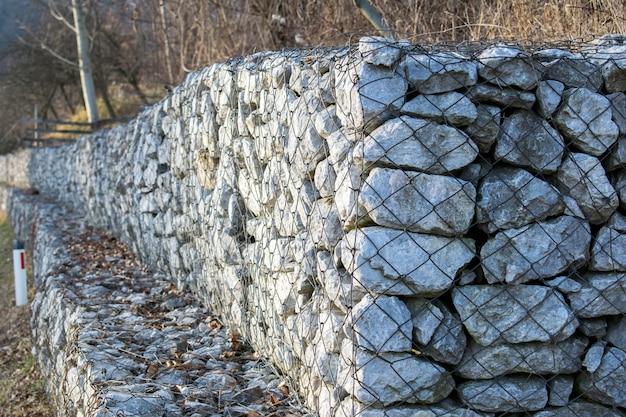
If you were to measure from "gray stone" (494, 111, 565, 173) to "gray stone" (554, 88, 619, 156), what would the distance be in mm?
53

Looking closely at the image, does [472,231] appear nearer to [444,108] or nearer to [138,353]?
[444,108]

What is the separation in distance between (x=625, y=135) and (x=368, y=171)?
1011 millimetres

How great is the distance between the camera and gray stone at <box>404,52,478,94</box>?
2633 mm

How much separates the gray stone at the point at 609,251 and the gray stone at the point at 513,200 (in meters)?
0.21

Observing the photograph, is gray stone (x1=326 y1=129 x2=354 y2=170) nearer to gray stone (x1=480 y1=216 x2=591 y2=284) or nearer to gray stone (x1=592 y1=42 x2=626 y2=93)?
gray stone (x1=480 y1=216 x2=591 y2=284)

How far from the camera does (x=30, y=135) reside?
864 inches

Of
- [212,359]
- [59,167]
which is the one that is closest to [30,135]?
[59,167]

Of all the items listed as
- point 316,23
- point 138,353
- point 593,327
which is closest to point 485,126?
point 593,327

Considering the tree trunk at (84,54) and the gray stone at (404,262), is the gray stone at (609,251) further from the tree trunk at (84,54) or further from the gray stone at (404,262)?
the tree trunk at (84,54)

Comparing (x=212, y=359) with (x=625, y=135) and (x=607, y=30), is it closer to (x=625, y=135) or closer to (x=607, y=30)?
(x=625, y=135)

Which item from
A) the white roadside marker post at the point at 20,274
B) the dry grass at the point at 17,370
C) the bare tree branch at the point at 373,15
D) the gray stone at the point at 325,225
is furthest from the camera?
A: the white roadside marker post at the point at 20,274

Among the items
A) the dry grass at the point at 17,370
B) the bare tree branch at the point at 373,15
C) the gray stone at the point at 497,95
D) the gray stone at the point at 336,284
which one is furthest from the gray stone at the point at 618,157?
the dry grass at the point at 17,370

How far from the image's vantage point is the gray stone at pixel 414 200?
261 cm

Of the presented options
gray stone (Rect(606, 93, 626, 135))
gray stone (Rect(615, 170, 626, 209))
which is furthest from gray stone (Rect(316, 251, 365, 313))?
gray stone (Rect(606, 93, 626, 135))
